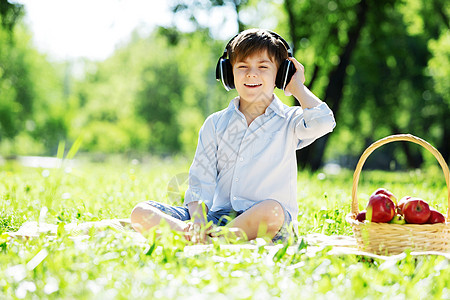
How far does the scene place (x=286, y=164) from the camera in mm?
3281

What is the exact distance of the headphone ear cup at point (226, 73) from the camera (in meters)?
3.34

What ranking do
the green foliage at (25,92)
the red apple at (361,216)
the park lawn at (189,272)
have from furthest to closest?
the green foliage at (25,92), the red apple at (361,216), the park lawn at (189,272)

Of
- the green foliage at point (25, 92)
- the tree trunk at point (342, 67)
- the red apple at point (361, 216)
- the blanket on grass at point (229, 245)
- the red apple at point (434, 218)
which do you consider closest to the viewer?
the blanket on grass at point (229, 245)

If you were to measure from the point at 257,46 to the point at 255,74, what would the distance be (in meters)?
0.19

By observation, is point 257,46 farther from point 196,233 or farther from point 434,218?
point 434,218

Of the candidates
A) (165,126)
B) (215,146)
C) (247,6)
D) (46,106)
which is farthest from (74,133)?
(215,146)

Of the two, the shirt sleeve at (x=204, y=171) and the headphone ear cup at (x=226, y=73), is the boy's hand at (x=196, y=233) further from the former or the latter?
the headphone ear cup at (x=226, y=73)

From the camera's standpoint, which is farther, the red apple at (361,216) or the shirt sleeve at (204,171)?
the shirt sleeve at (204,171)

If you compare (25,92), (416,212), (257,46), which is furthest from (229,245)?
(25,92)

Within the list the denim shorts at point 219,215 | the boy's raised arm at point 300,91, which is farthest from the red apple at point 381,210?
the boy's raised arm at point 300,91

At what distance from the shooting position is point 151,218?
9.86 ft

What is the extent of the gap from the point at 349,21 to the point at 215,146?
388 inches

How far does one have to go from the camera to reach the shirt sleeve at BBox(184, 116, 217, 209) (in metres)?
3.29

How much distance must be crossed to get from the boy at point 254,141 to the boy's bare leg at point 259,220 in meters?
0.15
